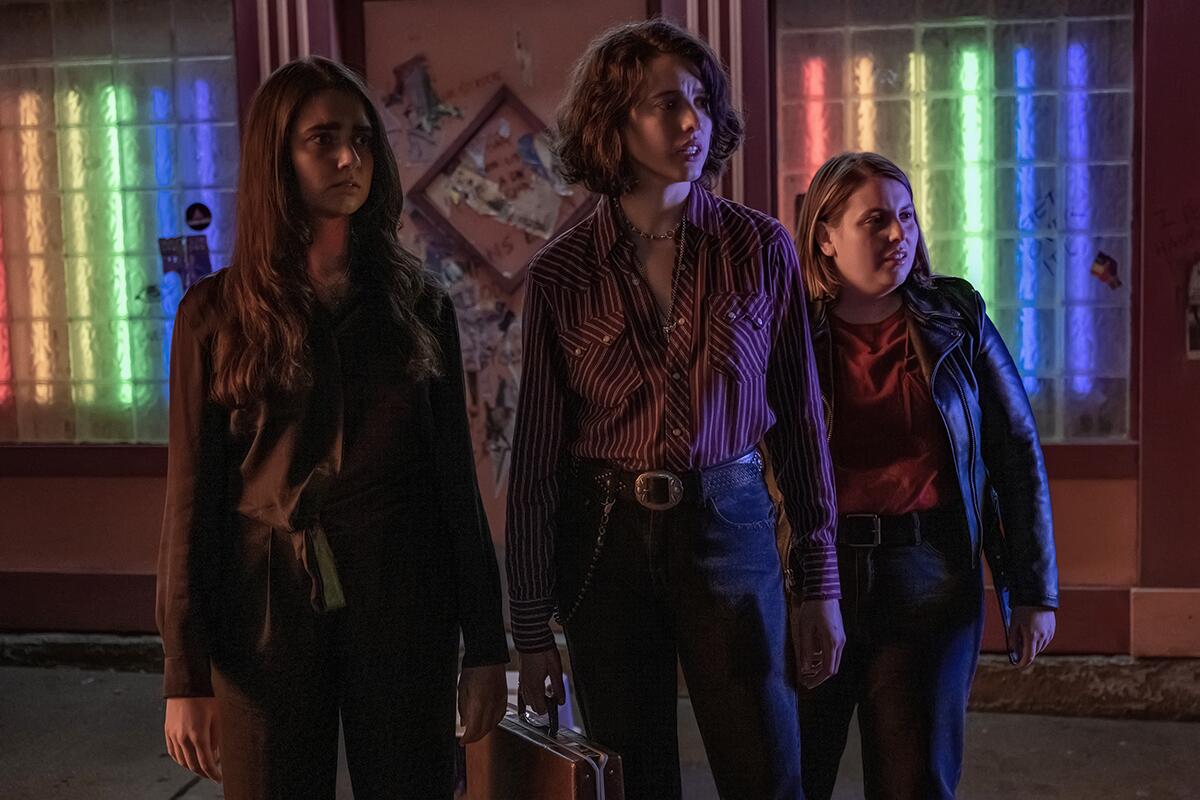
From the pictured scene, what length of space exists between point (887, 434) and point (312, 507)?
118cm

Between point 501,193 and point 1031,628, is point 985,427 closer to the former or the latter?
point 1031,628

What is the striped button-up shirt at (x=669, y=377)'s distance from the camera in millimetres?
2303

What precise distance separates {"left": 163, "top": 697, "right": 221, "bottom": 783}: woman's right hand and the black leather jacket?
1.33 meters

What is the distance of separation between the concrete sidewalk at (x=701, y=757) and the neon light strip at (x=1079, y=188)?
4.17 ft

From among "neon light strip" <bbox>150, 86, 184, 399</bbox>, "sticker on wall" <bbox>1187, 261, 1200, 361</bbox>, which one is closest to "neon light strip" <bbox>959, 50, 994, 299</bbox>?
"sticker on wall" <bbox>1187, 261, 1200, 361</bbox>

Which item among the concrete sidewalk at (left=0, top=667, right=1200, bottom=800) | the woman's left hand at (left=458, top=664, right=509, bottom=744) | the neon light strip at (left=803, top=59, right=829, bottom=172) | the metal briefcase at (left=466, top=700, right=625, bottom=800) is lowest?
the concrete sidewalk at (left=0, top=667, right=1200, bottom=800)

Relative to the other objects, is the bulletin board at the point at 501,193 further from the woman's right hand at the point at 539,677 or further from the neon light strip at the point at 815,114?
the woman's right hand at the point at 539,677

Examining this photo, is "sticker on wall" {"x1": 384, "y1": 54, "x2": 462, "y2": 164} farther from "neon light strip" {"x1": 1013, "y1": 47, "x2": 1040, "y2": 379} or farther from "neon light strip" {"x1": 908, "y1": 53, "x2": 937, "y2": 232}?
"neon light strip" {"x1": 1013, "y1": 47, "x2": 1040, "y2": 379}

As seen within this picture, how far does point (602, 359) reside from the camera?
2336 mm

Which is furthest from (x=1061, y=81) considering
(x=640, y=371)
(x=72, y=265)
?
Answer: (x=72, y=265)

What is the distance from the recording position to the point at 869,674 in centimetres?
263

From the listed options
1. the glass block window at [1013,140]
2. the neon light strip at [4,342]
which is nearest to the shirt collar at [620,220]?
the glass block window at [1013,140]

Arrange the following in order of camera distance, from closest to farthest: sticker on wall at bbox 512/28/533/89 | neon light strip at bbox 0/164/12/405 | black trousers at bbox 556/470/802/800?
1. black trousers at bbox 556/470/802/800
2. sticker on wall at bbox 512/28/533/89
3. neon light strip at bbox 0/164/12/405

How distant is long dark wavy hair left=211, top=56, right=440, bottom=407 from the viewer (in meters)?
2.19
